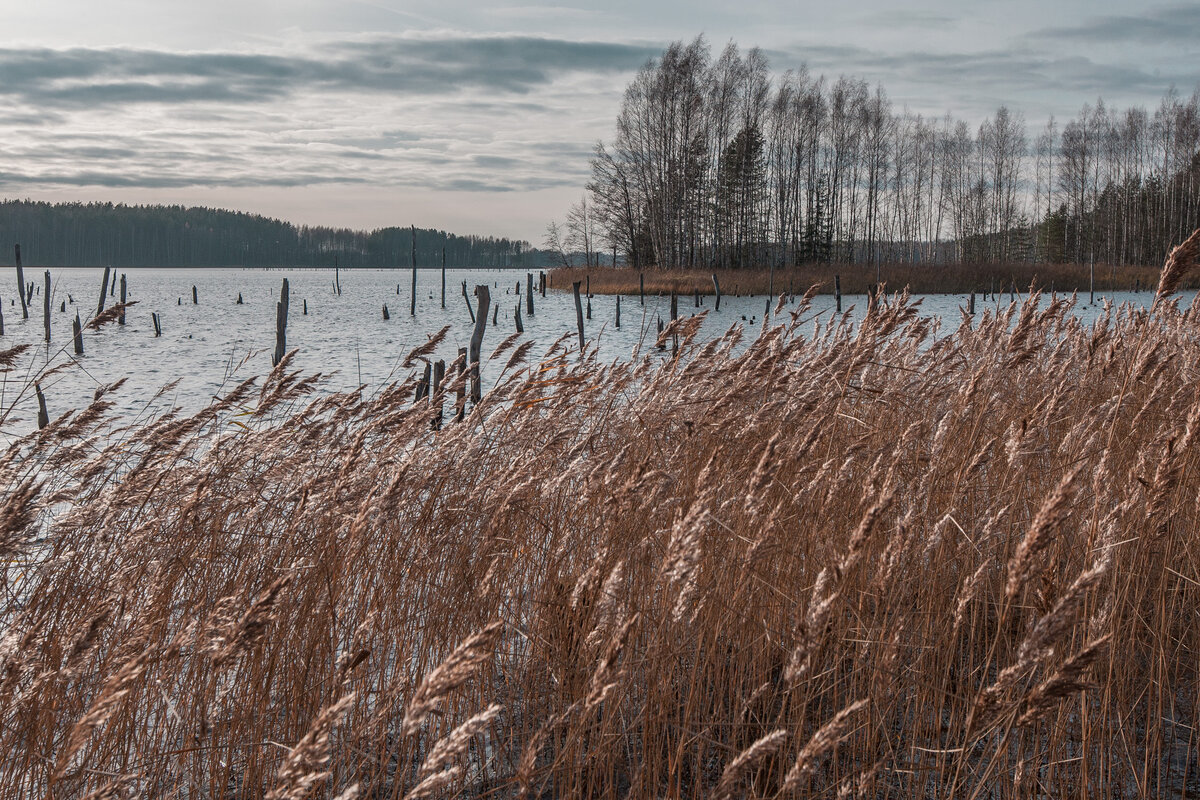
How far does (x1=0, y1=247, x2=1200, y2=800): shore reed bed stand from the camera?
69.2 inches

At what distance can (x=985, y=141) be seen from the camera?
56.9 meters

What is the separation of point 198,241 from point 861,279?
515 ft

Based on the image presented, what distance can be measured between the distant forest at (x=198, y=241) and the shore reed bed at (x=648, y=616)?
149144 mm

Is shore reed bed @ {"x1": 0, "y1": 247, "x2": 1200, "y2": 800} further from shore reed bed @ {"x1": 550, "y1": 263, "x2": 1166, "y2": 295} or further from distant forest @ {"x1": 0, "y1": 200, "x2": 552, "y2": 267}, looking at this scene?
distant forest @ {"x1": 0, "y1": 200, "x2": 552, "y2": 267}

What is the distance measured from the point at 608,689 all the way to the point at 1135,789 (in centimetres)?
195

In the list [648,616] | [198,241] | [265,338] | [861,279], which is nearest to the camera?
[648,616]

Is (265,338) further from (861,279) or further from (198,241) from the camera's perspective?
(198,241)

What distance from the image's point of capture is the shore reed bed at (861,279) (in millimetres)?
39594

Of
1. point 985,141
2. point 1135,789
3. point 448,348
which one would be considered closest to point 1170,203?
point 985,141

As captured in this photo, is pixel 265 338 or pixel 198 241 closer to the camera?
pixel 265 338

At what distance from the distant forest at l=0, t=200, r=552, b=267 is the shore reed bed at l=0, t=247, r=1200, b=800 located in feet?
489

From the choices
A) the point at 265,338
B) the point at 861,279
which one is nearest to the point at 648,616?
the point at 265,338

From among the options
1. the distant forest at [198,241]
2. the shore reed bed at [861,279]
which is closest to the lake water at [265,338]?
the shore reed bed at [861,279]

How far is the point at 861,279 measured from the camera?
4225 centimetres
